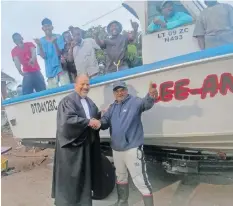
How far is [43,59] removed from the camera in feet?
16.0

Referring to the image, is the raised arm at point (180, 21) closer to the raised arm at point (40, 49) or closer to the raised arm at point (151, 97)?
the raised arm at point (151, 97)

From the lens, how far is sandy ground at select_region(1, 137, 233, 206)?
3.47 meters

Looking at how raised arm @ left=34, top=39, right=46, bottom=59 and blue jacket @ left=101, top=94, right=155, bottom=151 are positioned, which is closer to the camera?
blue jacket @ left=101, top=94, right=155, bottom=151

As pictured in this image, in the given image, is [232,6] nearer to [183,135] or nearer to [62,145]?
[183,135]

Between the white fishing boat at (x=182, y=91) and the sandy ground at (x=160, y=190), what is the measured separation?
0.35m

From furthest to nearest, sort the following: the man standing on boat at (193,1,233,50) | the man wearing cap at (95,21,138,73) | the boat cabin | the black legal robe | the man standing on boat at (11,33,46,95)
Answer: the man standing on boat at (11,33,46,95) → the man wearing cap at (95,21,138,73) → the boat cabin → the man standing on boat at (193,1,233,50) → the black legal robe

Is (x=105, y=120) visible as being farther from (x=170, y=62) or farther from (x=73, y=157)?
(x=170, y=62)

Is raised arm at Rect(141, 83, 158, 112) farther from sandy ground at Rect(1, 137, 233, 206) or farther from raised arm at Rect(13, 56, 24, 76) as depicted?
raised arm at Rect(13, 56, 24, 76)

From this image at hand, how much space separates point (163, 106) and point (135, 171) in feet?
2.93

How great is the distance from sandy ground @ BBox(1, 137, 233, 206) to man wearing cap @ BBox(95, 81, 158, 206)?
0.76m

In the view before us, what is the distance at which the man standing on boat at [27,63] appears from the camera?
16.6 ft

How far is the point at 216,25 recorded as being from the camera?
3.47 metres

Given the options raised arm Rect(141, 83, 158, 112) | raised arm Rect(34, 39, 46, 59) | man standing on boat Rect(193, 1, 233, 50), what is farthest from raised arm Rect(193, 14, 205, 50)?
raised arm Rect(34, 39, 46, 59)

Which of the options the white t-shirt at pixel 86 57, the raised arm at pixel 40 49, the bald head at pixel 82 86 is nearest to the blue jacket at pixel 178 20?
the white t-shirt at pixel 86 57
